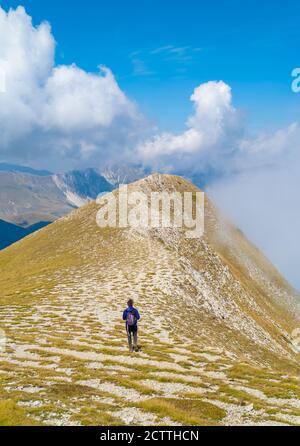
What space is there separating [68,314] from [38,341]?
13236 mm

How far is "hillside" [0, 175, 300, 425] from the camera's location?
2055 centimetres

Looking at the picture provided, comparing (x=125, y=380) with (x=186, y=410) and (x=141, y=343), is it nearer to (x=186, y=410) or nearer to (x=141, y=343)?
(x=186, y=410)

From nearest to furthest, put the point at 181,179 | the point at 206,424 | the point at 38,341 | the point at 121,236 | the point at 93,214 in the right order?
the point at 206,424 → the point at 38,341 → the point at 121,236 → the point at 93,214 → the point at 181,179

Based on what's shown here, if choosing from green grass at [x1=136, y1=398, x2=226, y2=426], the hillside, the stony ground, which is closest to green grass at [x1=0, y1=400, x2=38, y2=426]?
the hillside

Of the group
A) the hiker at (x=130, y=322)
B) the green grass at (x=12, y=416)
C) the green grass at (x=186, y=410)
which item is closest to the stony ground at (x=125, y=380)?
the green grass at (x=186, y=410)

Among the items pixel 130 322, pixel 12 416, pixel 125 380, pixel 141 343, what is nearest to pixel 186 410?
pixel 125 380

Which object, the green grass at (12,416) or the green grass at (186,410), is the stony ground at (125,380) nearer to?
the green grass at (186,410)

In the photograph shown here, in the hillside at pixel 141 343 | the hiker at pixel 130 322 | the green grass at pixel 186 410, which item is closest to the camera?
the green grass at pixel 186 410

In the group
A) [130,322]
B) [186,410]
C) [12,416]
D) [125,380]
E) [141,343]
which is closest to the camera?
[12,416]

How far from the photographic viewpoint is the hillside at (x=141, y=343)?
20.5 m

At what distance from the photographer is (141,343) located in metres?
37.5
